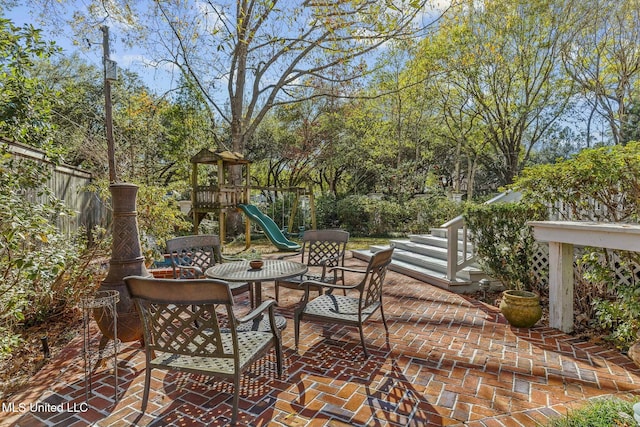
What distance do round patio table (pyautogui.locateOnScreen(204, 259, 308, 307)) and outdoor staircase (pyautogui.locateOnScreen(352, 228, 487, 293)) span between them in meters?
1.47

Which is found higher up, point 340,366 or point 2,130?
point 2,130

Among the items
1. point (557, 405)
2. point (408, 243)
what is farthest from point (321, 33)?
point (557, 405)

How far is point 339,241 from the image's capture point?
4766 millimetres

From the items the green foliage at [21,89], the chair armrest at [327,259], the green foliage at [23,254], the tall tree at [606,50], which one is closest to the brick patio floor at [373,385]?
the green foliage at [23,254]

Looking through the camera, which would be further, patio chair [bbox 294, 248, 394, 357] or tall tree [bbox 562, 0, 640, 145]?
tall tree [bbox 562, 0, 640, 145]

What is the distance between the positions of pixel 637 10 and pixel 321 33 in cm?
814

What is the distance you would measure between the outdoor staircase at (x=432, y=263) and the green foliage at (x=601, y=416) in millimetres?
2433

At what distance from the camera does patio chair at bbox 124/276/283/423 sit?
2.00m

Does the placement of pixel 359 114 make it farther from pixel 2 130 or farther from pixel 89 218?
pixel 2 130

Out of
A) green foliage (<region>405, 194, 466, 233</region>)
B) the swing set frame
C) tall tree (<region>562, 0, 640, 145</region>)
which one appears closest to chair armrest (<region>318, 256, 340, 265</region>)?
the swing set frame

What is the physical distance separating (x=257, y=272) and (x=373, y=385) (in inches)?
61.4

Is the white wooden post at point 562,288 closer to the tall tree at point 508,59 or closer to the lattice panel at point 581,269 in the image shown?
the lattice panel at point 581,269

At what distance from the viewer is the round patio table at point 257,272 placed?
323cm

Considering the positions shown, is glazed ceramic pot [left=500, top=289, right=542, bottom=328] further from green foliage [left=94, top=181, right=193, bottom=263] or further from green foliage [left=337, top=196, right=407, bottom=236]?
green foliage [left=337, top=196, right=407, bottom=236]
